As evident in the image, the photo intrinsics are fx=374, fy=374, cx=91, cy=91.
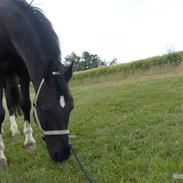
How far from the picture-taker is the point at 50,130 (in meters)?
3.75

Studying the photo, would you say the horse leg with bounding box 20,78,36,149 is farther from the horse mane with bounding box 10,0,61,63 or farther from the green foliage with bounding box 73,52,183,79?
the green foliage with bounding box 73,52,183,79

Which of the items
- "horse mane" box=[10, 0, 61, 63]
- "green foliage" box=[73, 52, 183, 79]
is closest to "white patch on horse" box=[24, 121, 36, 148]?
"horse mane" box=[10, 0, 61, 63]

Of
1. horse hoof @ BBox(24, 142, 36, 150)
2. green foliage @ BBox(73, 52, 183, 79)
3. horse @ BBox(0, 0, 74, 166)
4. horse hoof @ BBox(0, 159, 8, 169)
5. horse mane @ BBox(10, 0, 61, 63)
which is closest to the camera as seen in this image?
horse @ BBox(0, 0, 74, 166)

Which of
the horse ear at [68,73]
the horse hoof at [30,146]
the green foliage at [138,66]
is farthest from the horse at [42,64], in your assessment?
the green foliage at [138,66]

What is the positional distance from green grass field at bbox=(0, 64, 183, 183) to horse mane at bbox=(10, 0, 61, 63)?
1251 mm

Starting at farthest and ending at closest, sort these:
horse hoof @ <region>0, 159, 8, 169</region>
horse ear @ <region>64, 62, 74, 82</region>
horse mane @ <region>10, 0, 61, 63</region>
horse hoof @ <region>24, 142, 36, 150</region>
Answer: horse hoof @ <region>24, 142, 36, 150</region>
horse hoof @ <region>0, 159, 8, 169</region>
horse mane @ <region>10, 0, 61, 63</region>
horse ear @ <region>64, 62, 74, 82</region>

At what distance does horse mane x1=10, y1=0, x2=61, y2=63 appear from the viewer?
4.14m

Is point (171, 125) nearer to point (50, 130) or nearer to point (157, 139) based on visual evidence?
point (157, 139)

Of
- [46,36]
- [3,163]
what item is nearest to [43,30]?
[46,36]

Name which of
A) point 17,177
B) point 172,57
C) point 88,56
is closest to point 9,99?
point 17,177

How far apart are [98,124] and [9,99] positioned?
5.17ft

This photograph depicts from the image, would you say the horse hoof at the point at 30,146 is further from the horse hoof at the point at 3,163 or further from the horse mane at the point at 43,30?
the horse mane at the point at 43,30

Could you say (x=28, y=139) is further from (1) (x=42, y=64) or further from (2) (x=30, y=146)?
(1) (x=42, y=64)

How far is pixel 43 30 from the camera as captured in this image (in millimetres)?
4379
